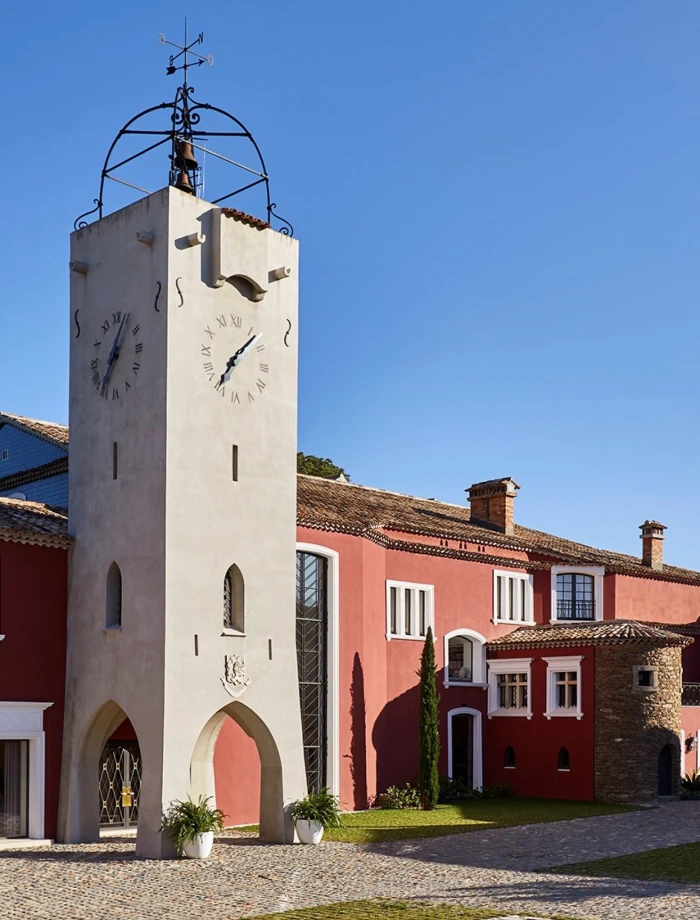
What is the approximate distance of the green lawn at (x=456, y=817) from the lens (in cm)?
2783

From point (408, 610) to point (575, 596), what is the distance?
923cm

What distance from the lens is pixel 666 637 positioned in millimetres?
36375

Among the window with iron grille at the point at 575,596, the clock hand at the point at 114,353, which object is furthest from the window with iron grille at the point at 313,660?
the window with iron grille at the point at 575,596

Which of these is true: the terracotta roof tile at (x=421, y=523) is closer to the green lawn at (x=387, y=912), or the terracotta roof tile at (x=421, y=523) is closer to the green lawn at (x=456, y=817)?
the green lawn at (x=456, y=817)

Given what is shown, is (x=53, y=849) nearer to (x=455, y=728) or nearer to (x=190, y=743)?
(x=190, y=743)

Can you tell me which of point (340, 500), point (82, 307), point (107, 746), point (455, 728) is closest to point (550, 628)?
point (455, 728)

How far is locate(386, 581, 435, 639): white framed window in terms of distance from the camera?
→ 36.4 metres

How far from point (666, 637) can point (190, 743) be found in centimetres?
1755

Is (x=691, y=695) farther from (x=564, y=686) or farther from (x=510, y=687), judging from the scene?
(x=510, y=687)

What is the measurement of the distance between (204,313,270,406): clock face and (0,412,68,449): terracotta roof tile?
23.4ft

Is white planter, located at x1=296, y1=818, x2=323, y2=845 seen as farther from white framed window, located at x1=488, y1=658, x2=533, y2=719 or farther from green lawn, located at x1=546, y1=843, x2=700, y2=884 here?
white framed window, located at x1=488, y1=658, x2=533, y2=719

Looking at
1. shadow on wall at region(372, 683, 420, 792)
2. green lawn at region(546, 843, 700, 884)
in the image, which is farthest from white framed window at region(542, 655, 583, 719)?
green lawn at region(546, 843, 700, 884)

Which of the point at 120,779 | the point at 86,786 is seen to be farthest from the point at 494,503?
the point at 86,786

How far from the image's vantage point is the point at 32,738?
83.7ft
